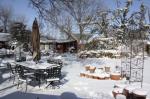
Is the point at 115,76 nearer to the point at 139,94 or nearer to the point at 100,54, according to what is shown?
the point at 139,94

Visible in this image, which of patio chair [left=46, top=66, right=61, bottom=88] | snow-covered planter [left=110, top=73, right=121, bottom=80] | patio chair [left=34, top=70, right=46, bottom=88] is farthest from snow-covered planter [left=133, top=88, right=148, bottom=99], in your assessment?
snow-covered planter [left=110, top=73, right=121, bottom=80]

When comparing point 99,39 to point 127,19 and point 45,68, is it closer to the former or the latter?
point 127,19

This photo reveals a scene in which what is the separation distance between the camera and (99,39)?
29688mm

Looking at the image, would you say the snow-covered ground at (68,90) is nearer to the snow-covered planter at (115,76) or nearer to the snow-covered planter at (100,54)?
→ the snow-covered planter at (115,76)

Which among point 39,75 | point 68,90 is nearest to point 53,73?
point 39,75

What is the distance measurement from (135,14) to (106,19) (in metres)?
4.28

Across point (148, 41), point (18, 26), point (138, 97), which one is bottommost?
point (138, 97)

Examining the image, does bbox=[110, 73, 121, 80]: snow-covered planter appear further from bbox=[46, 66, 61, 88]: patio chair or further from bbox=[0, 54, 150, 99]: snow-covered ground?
bbox=[46, 66, 61, 88]: patio chair

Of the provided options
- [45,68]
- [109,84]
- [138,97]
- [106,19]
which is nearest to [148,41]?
[106,19]

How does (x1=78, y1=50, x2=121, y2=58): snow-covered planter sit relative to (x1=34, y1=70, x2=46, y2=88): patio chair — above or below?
above

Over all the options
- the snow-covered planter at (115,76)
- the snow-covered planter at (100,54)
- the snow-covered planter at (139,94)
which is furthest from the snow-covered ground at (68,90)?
the snow-covered planter at (100,54)

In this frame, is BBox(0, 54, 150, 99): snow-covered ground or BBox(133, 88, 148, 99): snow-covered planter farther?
BBox(0, 54, 150, 99): snow-covered ground

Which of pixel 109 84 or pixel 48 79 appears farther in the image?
pixel 109 84

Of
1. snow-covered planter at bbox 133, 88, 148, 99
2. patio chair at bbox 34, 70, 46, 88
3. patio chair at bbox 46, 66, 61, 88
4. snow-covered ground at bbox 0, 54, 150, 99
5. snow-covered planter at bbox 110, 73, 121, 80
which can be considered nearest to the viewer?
snow-covered planter at bbox 133, 88, 148, 99
